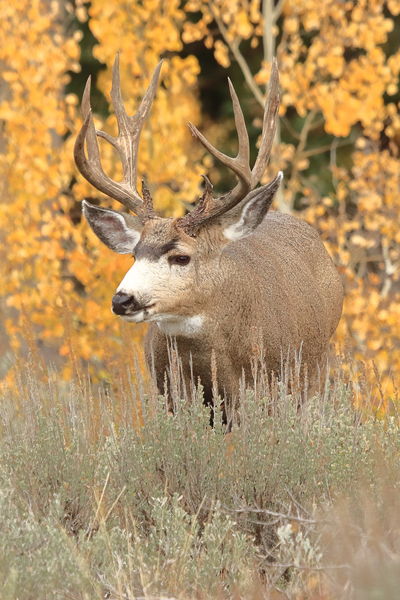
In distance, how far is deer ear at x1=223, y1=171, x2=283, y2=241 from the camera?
704 cm

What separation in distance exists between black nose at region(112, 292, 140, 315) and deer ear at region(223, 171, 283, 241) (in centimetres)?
96

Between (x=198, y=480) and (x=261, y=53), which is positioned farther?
(x=261, y=53)

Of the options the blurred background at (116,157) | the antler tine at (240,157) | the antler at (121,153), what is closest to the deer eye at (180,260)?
the antler at (121,153)

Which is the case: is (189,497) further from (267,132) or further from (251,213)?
(267,132)

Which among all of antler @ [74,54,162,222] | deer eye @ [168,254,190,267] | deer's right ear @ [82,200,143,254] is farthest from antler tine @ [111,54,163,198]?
deer eye @ [168,254,190,267]

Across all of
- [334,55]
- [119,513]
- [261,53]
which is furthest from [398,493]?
[261,53]

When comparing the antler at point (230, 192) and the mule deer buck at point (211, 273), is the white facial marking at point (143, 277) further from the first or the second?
the antler at point (230, 192)

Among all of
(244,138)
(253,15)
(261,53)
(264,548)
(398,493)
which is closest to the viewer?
(398,493)

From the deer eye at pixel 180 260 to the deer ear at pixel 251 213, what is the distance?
16.1 inches

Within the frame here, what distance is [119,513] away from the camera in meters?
5.68

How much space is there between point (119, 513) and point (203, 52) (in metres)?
15.9

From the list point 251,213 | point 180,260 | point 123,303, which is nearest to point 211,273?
point 180,260

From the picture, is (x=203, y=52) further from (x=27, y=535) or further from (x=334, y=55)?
(x=27, y=535)

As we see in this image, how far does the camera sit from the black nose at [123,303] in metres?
6.28
